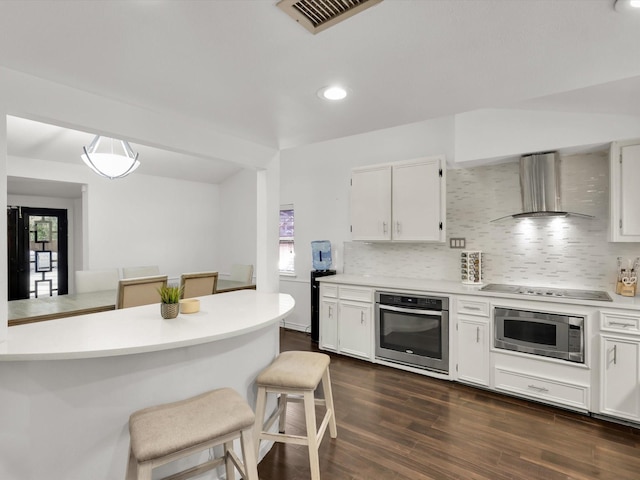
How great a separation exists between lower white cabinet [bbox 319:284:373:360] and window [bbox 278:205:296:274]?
1320 mm

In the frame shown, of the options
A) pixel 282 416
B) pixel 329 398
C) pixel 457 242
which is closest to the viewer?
pixel 329 398

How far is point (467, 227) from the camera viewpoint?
3627mm

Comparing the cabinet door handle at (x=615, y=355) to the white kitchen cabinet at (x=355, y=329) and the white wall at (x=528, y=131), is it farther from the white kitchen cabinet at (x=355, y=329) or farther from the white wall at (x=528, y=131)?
the white kitchen cabinet at (x=355, y=329)

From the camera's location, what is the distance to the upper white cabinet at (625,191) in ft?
8.38

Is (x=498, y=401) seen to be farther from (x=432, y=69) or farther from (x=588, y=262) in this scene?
(x=432, y=69)

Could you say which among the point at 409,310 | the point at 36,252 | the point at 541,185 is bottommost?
the point at 409,310

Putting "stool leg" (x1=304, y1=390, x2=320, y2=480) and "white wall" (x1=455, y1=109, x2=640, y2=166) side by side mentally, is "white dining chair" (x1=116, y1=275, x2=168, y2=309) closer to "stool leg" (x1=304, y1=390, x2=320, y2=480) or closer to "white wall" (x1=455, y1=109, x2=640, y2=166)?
"stool leg" (x1=304, y1=390, x2=320, y2=480)

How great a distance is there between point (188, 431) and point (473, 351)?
264cm

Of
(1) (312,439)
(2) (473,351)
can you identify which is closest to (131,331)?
(1) (312,439)

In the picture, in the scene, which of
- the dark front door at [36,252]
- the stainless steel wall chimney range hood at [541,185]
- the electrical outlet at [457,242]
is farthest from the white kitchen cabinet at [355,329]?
the dark front door at [36,252]

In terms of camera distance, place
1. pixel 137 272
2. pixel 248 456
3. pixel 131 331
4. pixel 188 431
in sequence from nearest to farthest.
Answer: pixel 188 431 < pixel 248 456 < pixel 131 331 < pixel 137 272

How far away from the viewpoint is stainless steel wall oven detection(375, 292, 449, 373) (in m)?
3.21

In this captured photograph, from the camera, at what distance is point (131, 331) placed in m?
1.58

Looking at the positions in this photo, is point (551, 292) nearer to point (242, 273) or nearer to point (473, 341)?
point (473, 341)
